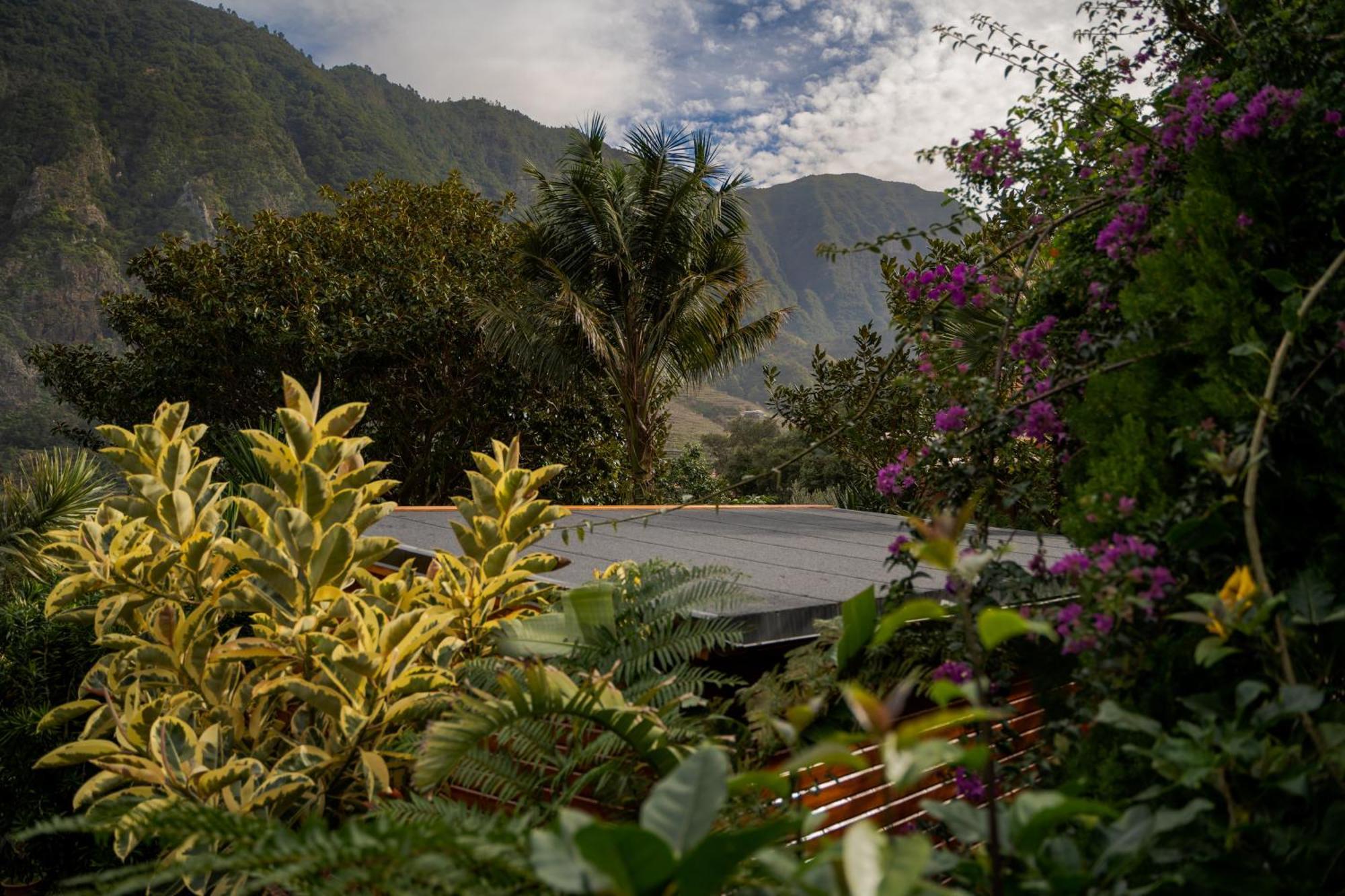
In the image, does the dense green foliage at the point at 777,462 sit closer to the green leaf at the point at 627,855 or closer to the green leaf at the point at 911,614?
the green leaf at the point at 911,614


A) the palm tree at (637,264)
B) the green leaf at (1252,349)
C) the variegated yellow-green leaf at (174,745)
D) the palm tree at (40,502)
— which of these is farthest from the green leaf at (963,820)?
the palm tree at (637,264)

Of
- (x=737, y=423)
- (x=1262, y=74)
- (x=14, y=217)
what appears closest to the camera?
(x=1262, y=74)

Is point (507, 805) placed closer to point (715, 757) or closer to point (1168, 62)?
point (715, 757)

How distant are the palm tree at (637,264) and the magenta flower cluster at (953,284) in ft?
48.4

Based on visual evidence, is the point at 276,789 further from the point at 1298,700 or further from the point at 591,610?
the point at 1298,700

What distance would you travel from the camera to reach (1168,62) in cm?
228

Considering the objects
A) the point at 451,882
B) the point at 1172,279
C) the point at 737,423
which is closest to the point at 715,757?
the point at 451,882

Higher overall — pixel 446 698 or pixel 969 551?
pixel 969 551

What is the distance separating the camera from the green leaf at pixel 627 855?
71 centimetres

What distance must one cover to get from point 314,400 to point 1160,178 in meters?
2.15

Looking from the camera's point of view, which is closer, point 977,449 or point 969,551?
point 969,551

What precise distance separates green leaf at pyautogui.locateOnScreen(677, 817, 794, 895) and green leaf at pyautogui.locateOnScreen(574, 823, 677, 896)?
0.03 meters

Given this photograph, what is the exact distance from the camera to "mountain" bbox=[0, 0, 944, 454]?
4978 cm

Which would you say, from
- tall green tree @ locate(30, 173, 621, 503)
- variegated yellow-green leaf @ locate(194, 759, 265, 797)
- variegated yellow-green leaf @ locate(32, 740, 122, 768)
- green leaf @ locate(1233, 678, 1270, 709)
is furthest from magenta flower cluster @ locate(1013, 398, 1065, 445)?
tall green tree @ locate(30, 173, 621, 503)
